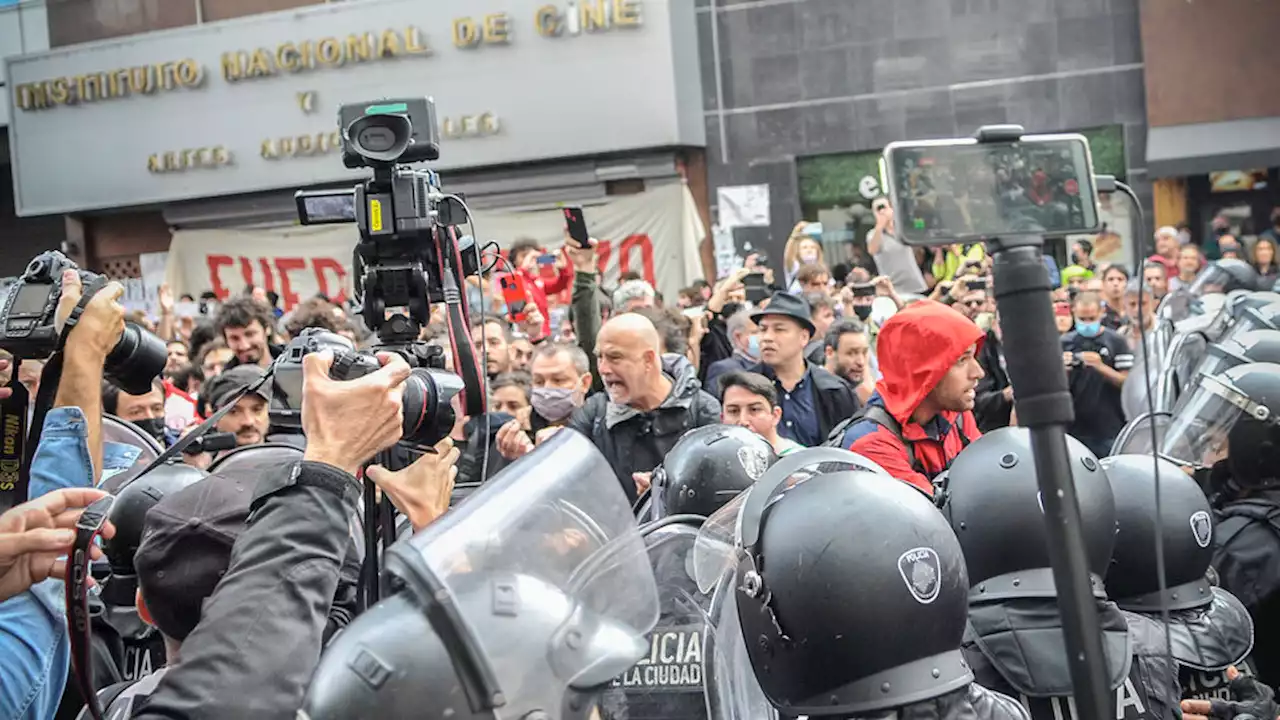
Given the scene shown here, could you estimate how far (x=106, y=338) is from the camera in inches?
117

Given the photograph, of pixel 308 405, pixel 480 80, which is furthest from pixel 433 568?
pixel 480 80

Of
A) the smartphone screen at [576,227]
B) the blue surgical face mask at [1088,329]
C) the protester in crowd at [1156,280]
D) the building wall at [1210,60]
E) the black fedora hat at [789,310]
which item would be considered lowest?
the blue surgical face mask at [1088,329]

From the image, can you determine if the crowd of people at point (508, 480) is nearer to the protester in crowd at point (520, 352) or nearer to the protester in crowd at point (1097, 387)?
the protester in crowd at point (520, 352)

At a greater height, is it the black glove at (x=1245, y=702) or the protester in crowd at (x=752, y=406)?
the protester in crowd at (x=752, y=406)

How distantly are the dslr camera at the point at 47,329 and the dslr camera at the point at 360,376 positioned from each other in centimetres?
61

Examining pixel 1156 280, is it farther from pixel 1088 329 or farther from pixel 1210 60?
pixel 1210 60

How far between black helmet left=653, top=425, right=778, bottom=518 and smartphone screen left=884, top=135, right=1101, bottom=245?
2366 mm

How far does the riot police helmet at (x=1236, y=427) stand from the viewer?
456cm

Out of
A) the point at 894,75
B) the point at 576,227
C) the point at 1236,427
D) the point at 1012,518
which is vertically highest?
the point at 894,75

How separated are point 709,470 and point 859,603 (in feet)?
5.73

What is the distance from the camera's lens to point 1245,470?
4590mm

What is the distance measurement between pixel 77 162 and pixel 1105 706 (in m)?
20.5

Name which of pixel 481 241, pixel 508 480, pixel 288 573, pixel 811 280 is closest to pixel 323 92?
pixel 481 241

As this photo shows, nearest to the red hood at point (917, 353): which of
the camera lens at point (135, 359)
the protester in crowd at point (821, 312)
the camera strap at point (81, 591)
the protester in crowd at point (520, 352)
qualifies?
the camera lens at point (135, 359)
